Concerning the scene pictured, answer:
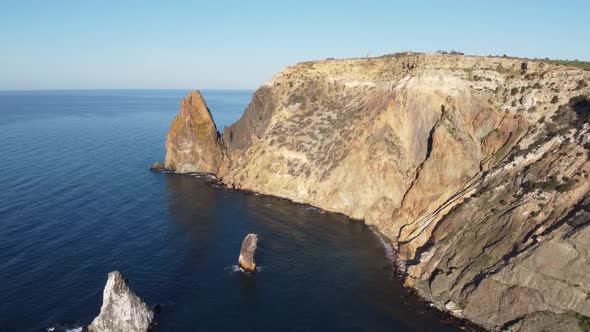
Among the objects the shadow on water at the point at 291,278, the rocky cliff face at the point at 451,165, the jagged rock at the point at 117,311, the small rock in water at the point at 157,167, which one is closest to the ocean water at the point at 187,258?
the shadow on water at the point at 291,278

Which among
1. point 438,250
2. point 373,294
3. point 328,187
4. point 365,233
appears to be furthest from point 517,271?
point 328,187

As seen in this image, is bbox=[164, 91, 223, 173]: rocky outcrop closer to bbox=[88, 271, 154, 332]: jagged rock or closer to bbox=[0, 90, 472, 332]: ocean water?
bbox=[0, 90, 472, 332]: ocean water

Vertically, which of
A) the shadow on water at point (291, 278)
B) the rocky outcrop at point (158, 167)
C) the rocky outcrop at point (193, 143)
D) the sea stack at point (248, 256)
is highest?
the rocky outcrop at point (193, 143)

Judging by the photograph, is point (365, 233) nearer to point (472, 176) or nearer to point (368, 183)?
point (368, 183)

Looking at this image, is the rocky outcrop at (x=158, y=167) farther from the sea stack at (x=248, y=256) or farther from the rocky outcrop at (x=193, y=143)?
the sea stack at (x=248, y=256)

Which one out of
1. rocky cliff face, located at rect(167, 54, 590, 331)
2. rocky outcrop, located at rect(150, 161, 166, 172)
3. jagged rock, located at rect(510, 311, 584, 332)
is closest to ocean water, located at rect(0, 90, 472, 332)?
rocky cliff face, located at rect(167, 54, 590, 331)

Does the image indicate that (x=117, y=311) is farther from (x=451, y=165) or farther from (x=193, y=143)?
(x=193, y=143)
